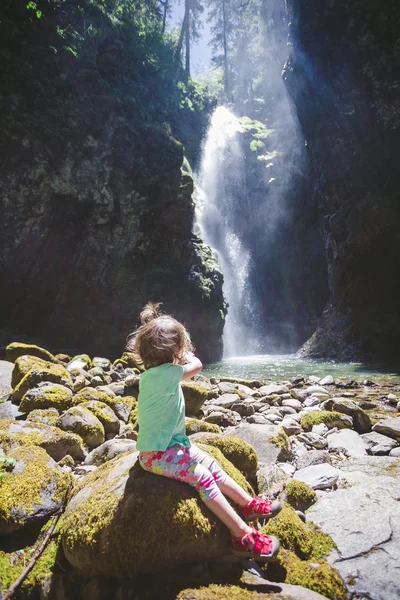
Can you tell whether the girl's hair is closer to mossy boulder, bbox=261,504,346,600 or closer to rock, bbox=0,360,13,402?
mossy boulder, bbox=261,504,346,600

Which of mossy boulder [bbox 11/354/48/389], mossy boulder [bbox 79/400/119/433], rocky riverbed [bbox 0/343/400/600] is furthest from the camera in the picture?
mossy boulder [bbox 11/354/48/389]

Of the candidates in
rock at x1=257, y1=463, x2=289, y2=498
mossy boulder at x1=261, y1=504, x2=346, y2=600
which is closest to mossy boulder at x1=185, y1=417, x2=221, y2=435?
rock at x1=257, y1=463, x2=289, y2=498

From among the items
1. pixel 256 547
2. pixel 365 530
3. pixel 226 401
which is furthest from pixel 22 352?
pixel 365 530

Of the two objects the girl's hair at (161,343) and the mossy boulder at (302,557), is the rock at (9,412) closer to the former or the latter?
the girl's hair at (161,343)

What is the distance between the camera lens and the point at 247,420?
536 cm

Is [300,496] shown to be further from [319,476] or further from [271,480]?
[319,476]

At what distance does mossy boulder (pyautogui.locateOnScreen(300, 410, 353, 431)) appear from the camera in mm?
4875

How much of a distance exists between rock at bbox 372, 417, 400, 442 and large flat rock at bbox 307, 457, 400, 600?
1.96 metres

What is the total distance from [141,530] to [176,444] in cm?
47

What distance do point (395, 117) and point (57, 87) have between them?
704 inches

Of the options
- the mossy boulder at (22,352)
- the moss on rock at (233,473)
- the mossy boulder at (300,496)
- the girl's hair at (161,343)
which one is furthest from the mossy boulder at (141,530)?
the mossy boulder at (22,352)

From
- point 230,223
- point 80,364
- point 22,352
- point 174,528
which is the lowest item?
point 174,528

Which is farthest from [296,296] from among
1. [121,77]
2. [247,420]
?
[247,420]

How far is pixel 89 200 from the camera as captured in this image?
17.7m
